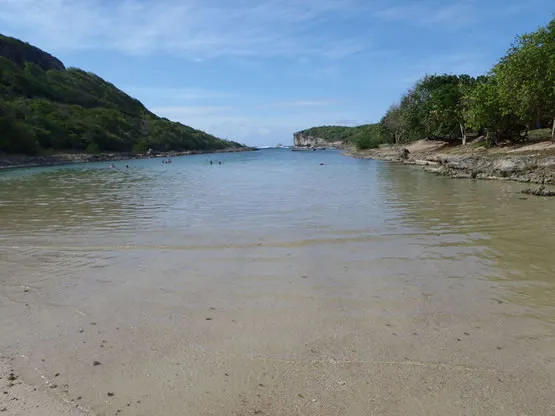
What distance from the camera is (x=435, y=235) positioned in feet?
35.1

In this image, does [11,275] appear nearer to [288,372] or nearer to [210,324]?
[210,324]

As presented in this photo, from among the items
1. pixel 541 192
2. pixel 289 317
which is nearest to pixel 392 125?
pixel 541 192

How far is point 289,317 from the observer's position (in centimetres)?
554

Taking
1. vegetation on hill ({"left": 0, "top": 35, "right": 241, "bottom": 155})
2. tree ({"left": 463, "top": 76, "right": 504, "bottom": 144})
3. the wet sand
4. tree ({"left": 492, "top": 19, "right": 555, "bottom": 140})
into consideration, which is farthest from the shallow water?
vegetation on hill ({"left": 0, "top": 35, "right": 241, "bottom": 155})

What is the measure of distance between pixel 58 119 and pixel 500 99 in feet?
348

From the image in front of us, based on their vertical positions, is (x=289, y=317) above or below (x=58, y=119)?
below

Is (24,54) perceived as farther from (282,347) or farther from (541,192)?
(282,347)

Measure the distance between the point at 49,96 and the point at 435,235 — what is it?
5993 inches

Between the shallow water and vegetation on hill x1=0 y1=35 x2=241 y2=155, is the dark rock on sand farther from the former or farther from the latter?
vegetation on hill x1=0 y1=35 x2=241 y2=155

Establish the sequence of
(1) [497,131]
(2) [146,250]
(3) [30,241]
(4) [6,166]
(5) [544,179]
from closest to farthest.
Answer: (2) [146,250] < (3) [30,241] < (5) [544,179] < (1) [497,131] < (4) [6,166]

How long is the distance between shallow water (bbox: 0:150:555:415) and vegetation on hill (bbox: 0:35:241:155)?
80558 mm

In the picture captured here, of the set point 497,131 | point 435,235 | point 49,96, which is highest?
point 49,96

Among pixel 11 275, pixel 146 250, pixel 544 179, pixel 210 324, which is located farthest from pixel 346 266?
pixel 544 179

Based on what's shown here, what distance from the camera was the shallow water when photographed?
12.4 feet
